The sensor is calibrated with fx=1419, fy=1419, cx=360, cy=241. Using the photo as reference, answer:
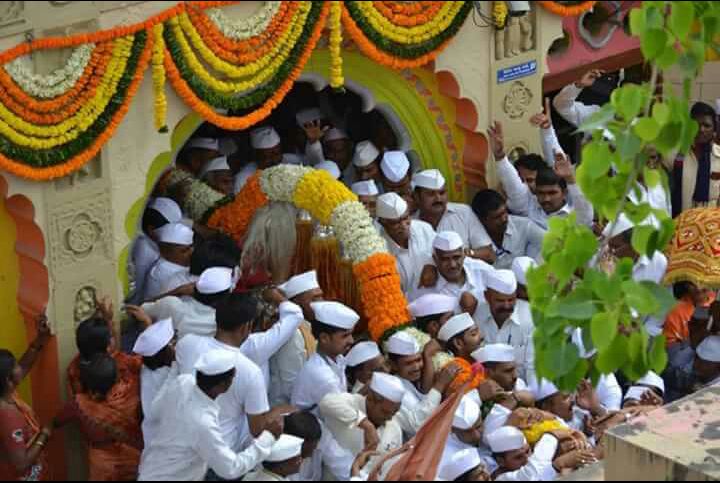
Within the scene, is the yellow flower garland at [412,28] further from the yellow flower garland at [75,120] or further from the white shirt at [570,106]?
the yellow flower garland at [75,120]

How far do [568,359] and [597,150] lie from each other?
703mm

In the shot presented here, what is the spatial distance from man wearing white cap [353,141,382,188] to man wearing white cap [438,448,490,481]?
294cm

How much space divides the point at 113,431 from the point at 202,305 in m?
0.93

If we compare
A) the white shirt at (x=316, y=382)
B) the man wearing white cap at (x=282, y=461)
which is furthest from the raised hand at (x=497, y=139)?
the man wearing white cap at (x=282, y=461)

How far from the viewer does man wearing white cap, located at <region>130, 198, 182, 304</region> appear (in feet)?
27.7

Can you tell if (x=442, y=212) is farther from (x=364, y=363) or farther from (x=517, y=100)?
(x=364, y=363)

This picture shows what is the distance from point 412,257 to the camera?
852 cm

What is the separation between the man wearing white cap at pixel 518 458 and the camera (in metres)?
6.90

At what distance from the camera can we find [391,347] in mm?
7438

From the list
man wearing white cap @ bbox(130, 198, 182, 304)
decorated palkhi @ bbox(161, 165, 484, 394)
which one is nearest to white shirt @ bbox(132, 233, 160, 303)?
man wearing white cap @ bbox(130, 198, 182, 304)

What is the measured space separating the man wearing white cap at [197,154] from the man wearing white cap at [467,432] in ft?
10.4

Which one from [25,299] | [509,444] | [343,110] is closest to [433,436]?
[509,444]

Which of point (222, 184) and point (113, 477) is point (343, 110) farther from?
point (113, 477)

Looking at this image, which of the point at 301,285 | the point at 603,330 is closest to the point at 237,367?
the point at 301,285
